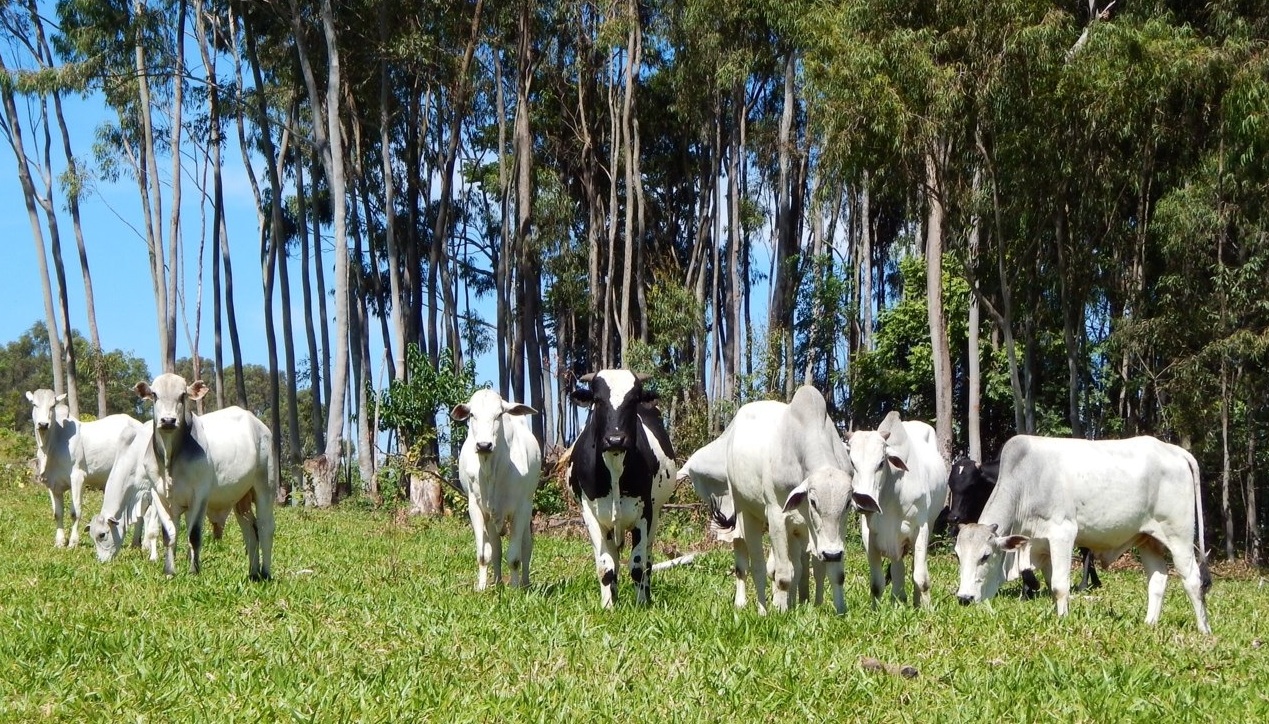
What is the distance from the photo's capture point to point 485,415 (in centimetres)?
977

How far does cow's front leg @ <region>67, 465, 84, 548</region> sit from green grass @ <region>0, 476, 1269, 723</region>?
4.06 meters

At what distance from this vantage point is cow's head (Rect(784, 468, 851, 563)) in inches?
319

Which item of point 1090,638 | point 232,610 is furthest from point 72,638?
point 1090,638

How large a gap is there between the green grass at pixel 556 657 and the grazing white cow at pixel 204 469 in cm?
57

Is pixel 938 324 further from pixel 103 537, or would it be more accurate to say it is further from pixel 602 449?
pixel 103 537

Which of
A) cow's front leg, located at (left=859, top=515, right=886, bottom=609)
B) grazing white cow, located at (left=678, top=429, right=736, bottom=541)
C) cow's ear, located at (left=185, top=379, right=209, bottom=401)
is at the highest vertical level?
cow's ear, located at (left=185, top=379, right=209, bottom=401)

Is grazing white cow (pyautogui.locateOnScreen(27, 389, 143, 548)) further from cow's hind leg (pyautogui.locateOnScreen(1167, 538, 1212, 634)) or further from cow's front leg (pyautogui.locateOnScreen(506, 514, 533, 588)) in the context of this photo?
cow's hind leg (pyautogui.locateOnScreen(1167, 538, 1212, 634))

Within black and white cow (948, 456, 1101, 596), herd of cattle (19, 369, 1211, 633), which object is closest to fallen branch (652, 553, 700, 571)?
herd of cattle (19, 369, 1211, 633)

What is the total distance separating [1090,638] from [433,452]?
20.5 meters

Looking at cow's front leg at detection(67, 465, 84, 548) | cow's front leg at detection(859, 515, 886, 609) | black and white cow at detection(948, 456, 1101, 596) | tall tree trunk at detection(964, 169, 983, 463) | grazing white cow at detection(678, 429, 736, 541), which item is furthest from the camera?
tall tree trunk at detection(964, 169, 983, 463)

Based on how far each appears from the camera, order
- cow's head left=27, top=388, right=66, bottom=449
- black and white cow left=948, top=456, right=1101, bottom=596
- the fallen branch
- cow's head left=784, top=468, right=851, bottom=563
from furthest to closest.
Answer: cow's head left=27, top=388, right=66, bottom=449
the fallen branch
black and white cow left=948, top=456, right=1101, bottom=596
cow's head left=784, top=468, right=851, bottom=563

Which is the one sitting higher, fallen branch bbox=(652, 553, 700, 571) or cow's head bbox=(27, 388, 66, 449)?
cow's head bbox=(27, 388, 66, 449)

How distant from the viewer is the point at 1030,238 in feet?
71.4

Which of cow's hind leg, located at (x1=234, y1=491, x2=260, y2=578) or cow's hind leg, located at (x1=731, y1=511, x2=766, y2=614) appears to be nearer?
cow's hind leg, located at (x1=731, y1=511, x2=766, y2=614)
